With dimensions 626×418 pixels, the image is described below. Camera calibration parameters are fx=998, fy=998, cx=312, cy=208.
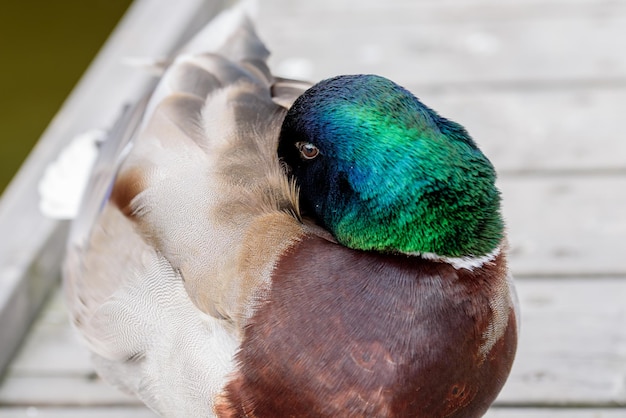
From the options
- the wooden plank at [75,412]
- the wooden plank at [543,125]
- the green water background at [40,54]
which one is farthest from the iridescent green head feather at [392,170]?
the green water background at [40,54]

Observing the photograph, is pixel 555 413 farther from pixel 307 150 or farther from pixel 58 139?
pixel 58 139

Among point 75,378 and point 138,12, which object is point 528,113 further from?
point 75,378

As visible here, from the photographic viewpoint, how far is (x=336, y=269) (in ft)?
5.44

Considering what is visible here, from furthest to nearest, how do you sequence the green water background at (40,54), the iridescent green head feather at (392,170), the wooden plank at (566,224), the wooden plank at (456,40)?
the green water background at (40,54) → the wooden plank at (456,40) → the wooden plank at (566,224) → the iridescent green head feather at (392,170)

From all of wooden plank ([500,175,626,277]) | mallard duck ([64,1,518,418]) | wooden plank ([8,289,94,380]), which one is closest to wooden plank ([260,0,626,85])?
wooden plank ([500,175,626,277])

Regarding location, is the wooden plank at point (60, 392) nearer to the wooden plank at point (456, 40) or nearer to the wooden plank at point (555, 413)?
the wooden plank at point (555, 413)

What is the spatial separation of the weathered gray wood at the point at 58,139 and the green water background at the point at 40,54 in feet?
5.64

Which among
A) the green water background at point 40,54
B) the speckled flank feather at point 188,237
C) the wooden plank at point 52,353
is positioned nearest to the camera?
the speckled flank feather at point 188,237

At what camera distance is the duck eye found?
1641 millimetres

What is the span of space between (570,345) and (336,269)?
0.96 m

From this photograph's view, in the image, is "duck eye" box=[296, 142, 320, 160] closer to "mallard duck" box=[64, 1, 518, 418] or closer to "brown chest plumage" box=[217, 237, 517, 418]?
"mallard duck" box=[64, 1, 518, 418]

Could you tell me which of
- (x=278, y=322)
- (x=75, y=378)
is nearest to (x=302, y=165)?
(x=278, y=322)

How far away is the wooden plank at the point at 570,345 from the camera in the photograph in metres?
2.26

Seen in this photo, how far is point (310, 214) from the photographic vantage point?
1760 mm
